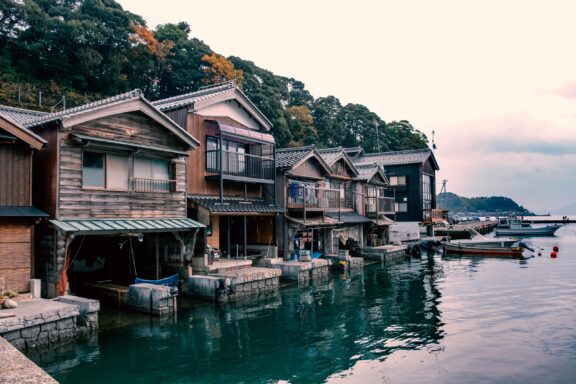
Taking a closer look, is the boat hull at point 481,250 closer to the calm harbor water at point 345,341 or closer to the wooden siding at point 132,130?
the calm harbor water at point 345,341

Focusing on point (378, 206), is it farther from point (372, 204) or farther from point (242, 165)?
point (242, 165)

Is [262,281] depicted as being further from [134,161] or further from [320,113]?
[320,113]

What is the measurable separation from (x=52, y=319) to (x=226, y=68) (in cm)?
5035

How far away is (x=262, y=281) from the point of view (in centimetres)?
2338

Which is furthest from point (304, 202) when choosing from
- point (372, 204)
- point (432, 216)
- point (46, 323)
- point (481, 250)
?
point (432, 216)

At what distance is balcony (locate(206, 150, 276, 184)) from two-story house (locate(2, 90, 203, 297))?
3204mm

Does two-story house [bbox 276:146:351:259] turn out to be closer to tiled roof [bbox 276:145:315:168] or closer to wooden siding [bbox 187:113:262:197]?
tiled roof [bbox 276:145:315:168]

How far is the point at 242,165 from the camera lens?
2777 centimetres

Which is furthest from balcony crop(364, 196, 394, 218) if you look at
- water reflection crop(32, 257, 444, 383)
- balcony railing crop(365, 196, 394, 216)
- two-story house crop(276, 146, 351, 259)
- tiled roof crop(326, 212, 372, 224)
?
water reflection crop(32, 257, 444, 383)

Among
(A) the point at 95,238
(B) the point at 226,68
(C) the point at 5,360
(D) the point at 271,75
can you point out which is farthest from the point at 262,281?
(D) the point at 271,75

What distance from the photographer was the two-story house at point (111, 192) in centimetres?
1686

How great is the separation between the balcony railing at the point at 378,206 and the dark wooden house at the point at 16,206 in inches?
1209

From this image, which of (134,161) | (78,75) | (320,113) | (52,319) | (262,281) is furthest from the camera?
(320,113)

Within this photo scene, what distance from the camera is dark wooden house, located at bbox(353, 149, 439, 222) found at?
54562 millimetres
